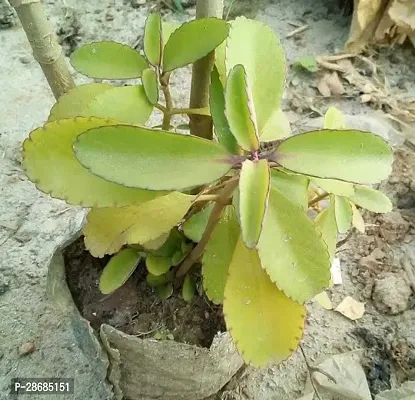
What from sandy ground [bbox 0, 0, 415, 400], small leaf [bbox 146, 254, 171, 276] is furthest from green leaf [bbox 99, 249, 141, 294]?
sandy ground [bbox 0, 0, 415, 400]

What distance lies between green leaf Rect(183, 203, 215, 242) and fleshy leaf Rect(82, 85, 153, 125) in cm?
13

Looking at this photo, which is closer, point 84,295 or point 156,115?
point 84,295

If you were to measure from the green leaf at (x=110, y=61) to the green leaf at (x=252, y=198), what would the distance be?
206 millimetres

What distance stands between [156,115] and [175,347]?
676mm

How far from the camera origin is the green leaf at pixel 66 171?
0.56 metres

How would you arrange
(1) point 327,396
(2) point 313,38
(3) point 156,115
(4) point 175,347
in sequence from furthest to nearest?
(2) point 313,38, (3) point 156,115, (1) point 327,396, (4) point 175,347

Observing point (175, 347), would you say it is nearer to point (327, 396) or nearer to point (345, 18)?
point (327, 396)

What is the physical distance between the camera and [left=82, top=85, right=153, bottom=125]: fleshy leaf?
1.99ft

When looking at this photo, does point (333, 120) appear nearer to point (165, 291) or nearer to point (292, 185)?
point (292, 185)

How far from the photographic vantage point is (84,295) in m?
0.78

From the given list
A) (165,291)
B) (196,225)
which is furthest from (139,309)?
(196,225)

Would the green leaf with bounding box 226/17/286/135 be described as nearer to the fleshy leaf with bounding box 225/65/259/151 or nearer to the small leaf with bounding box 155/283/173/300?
the fleshy leaf with bounding box 225/65/259/151

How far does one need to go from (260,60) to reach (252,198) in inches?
7.2

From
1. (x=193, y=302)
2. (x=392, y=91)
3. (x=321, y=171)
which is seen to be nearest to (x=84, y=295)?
(x=193, y=302)
